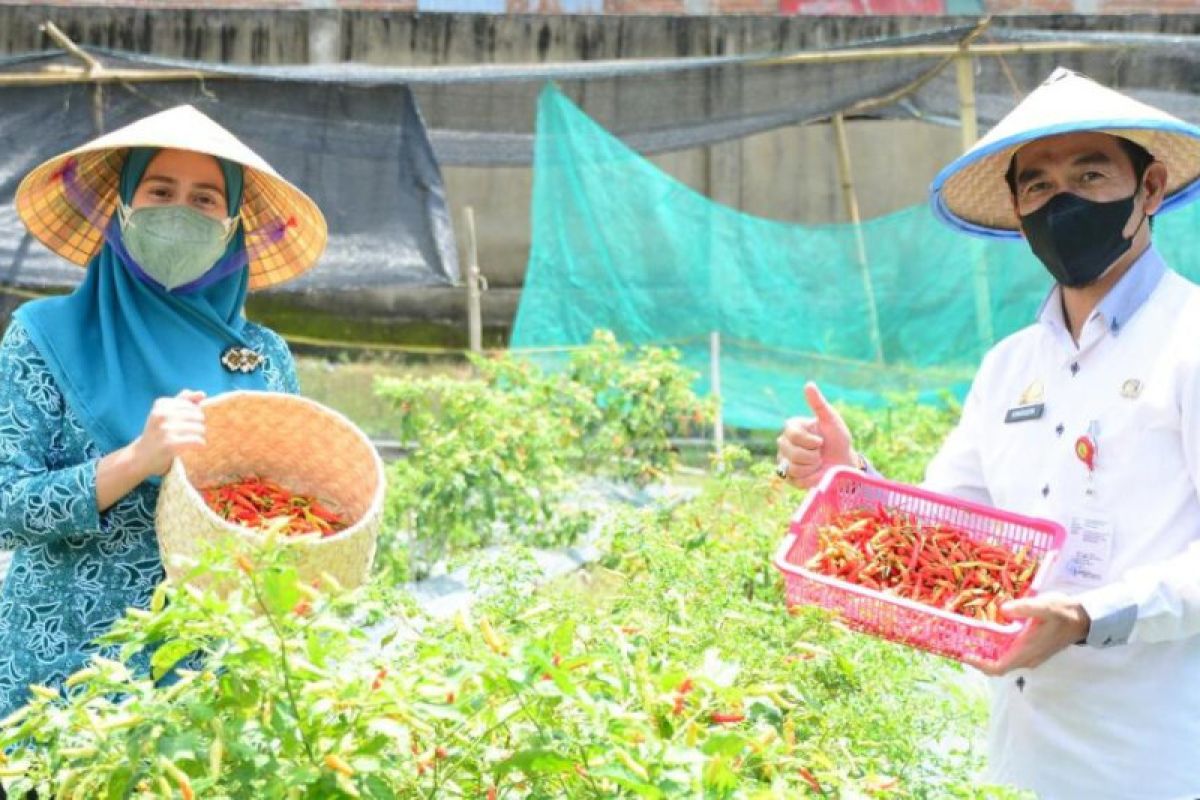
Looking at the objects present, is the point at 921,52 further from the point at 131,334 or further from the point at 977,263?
the point at 131,334

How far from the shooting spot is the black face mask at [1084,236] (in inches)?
98.9

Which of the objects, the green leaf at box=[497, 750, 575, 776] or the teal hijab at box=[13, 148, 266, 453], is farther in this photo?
the teal hijab at box=[13, 148, 266, 453]

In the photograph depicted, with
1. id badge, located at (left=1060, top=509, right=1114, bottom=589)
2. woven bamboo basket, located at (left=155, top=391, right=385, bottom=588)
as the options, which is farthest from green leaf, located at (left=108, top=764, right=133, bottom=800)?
id badge, located at (left=1060, top=509, right=1114, bottom=589)

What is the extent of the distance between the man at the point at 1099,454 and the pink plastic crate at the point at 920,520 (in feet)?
0.13

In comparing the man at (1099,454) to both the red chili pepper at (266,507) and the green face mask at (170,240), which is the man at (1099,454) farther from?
the green face mask at (170,240)

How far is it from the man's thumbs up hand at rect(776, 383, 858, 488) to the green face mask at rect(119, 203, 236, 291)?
41.5 inches

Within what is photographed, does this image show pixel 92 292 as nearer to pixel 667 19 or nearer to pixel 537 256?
pixel 537 256

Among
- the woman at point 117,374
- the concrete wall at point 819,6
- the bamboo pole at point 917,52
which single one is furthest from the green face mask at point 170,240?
the concrete wall at point 819,6

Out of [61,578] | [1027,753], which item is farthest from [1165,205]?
[61,578]

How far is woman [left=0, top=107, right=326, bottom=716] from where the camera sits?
2432mm

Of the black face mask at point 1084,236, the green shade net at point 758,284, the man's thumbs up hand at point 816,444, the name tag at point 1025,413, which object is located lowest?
the green shade net at point 758,284

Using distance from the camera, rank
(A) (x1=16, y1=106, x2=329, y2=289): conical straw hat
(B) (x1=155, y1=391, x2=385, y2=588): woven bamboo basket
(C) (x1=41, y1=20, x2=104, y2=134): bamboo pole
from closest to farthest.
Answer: (B) (x1=155, y1=391, x2=385, y2=588): woven bamboo basket → (A) (x1=16, y1=106, x2=329, y2=289): conical straw hat → (C) (x1=41, y1=20, x2=104, y2=134): bamboo pole

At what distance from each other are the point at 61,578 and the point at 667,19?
417 inches

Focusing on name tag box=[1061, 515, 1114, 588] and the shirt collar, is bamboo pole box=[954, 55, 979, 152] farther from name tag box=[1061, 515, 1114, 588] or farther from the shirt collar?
name tag box=[1061, 515, 1114, 588]
